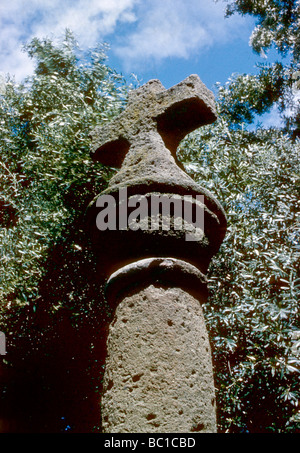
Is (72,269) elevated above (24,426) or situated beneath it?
elevated above

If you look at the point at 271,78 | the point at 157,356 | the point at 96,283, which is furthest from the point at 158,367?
the point at 271,78

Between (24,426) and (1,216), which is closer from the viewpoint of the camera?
(24,426)

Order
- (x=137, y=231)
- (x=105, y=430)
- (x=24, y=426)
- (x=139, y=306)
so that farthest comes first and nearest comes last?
(x=24, y=426) < (x=137, y=231) < (x=139, y=306) < (x=105, y=430)

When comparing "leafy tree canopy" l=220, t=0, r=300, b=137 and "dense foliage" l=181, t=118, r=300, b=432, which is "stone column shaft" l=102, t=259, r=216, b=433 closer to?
"dense foliage" l=181, t=118, r=300, b=432

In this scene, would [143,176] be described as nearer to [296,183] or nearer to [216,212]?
[216,212]

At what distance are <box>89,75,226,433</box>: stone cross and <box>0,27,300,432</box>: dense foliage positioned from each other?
2.45 m

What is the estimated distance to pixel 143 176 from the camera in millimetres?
2604

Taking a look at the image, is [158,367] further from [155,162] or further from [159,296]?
[155,162]

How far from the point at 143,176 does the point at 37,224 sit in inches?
165

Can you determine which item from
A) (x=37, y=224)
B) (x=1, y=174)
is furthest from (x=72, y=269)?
(x=1, y=174)

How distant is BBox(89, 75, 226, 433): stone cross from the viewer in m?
1.97

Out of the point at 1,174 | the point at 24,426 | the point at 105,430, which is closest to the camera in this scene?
the point at 105,430

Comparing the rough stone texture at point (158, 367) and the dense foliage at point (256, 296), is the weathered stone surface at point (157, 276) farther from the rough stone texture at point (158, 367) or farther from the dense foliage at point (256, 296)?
the dense foliage at point (256, 296)

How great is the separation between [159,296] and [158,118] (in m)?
1.67
